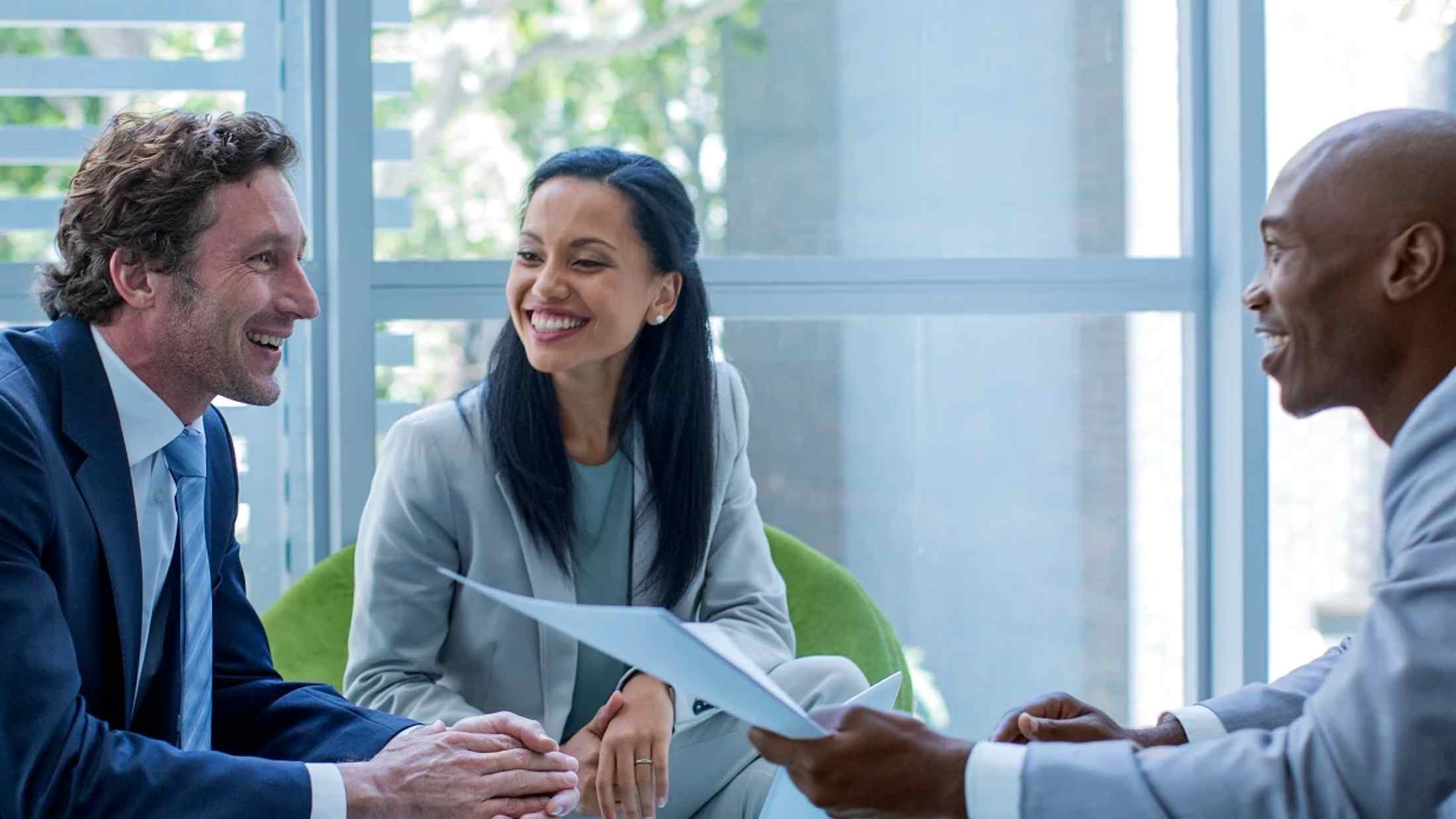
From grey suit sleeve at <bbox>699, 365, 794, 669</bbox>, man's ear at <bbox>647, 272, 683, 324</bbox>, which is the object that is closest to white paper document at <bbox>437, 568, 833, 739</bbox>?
grey suit sleeve at <bbox>699, 365, 794, 669</bbox>

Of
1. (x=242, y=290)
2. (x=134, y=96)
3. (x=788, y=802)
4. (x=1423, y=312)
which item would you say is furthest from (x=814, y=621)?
(x=134, y=96)

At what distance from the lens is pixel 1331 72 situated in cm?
386

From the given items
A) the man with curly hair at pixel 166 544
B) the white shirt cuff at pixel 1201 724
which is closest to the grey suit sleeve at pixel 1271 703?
the white shirt cuff at pixel 1201 724

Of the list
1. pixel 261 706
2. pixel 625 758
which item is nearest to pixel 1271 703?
pixel 625 758

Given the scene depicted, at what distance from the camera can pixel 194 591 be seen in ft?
6.52

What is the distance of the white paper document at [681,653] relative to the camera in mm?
1303

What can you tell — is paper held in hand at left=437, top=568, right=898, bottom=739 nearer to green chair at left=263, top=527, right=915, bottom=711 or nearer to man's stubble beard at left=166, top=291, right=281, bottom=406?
man's stubble beard at left=166, top=291, right=281, bottom=406

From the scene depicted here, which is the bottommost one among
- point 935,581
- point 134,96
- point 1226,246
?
point 935,581

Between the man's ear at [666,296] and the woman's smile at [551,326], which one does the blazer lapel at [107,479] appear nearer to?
the woman's smile at [551,326]

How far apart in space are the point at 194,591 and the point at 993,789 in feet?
3.77

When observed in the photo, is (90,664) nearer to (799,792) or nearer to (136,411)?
(136,411)

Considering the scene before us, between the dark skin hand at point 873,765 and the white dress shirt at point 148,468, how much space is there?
0.94m

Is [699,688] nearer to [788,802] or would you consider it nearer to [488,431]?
[788,802]

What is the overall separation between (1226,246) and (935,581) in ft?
3.81
